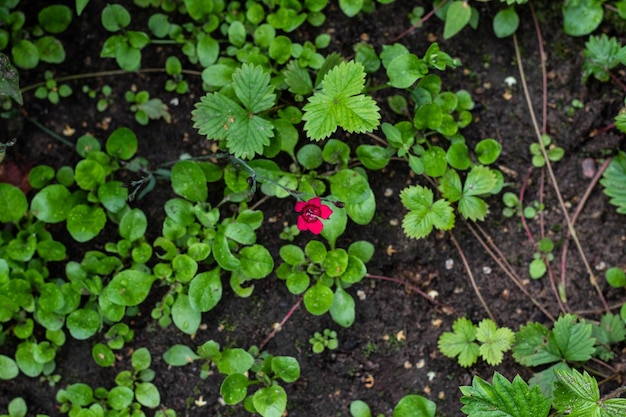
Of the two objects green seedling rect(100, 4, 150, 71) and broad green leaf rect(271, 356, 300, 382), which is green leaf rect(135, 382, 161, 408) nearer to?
broad green leaf rect(271, 356, 300, 382)

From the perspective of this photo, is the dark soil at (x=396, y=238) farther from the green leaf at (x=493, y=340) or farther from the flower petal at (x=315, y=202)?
the flower petal at (x=315, y=202)

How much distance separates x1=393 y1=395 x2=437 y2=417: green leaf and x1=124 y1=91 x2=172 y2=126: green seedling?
4.64 feet

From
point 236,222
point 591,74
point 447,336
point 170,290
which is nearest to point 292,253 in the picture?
point 236,222

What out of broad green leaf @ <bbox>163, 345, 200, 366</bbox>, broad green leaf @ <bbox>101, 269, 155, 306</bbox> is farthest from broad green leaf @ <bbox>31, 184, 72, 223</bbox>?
broad green leaf @ <bbox>163, 345, 200, 366</bbox>

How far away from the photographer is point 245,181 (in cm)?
252

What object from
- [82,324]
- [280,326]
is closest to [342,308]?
[280,326]

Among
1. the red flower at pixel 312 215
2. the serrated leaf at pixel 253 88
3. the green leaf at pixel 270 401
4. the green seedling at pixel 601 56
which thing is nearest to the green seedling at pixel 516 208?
the green seedling at pixel 601 56

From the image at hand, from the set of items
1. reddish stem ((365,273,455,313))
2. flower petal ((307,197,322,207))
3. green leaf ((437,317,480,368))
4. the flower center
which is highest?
flower petal ((307,197,322,207))

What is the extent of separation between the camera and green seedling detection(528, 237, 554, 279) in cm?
262

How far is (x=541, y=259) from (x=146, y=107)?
5.43ft

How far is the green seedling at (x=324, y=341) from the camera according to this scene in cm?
257

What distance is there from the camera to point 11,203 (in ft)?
8.26

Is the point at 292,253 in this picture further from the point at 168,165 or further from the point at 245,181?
the point at 168,165

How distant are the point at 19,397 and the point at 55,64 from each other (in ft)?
4.25
